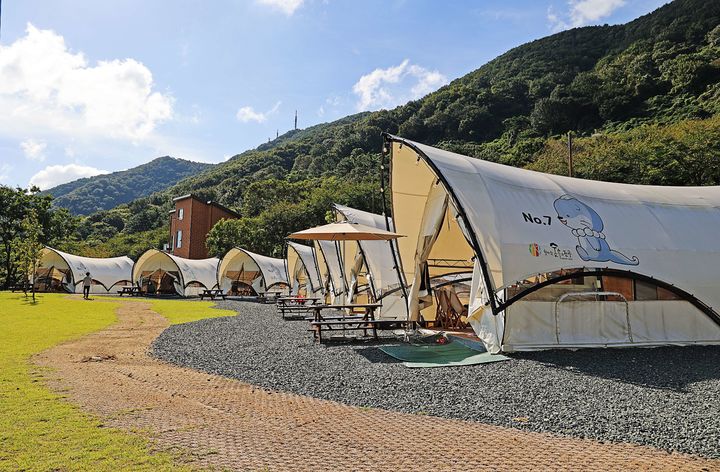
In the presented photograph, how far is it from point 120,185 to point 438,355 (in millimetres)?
142085

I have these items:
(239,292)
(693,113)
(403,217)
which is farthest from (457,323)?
(693,113)

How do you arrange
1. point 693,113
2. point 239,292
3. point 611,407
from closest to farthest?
point 611,407, point 239,292, point 693,113

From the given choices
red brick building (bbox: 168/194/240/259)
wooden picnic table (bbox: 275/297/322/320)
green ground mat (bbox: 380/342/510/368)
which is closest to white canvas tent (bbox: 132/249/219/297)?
red brick building (bbox: 168/194/240/259)

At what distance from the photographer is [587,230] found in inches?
359

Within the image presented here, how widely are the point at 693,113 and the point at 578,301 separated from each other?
46.3 m

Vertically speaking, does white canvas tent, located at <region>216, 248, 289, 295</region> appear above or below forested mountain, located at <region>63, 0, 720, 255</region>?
below

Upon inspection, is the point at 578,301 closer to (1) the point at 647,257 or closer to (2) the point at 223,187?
(1) the point at 647,257

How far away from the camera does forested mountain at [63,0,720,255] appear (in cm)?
3372

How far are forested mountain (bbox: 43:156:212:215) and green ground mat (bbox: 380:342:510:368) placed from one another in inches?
4680

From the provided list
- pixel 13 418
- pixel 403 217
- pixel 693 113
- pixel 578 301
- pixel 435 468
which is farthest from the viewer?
pixel 693 113

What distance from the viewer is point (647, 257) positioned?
9.21 m

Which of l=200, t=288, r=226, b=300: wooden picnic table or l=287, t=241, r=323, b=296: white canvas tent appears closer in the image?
l=287, t=241, r=323, b=296: white canvas tent

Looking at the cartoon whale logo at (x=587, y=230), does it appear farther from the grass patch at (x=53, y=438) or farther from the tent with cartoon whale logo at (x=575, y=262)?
the grass patch at (x=53, y=438)

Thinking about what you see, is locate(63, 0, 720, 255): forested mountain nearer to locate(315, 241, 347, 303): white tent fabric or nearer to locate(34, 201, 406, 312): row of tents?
locate(34, 201, 406, 312): row of tents
